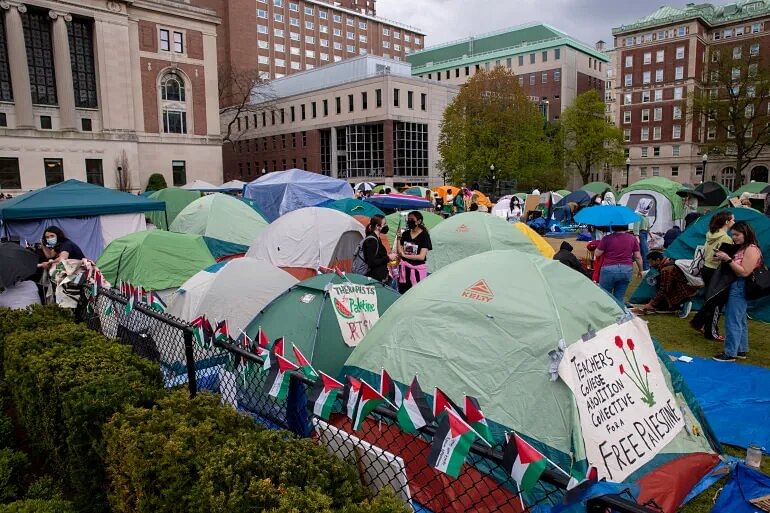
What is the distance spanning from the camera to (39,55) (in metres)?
38.0

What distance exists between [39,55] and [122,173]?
10.1 meters

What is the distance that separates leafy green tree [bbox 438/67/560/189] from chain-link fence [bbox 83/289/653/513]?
35160mm

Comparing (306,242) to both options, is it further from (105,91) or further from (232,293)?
(105,91)

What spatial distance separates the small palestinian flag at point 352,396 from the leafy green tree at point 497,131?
37341mm

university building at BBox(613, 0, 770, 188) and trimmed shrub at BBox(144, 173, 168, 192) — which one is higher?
university building at BBox(613, 0, 770, 188)

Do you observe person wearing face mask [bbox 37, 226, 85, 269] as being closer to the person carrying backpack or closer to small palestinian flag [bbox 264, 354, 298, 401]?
the person carrying backpack

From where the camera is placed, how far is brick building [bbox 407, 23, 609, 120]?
7025 centimetres

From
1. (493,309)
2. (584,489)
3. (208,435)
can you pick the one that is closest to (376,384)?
(493,309)

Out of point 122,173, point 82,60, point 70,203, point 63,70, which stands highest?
point 82,60

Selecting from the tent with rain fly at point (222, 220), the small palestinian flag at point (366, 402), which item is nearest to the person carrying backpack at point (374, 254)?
the small palestinian flag at point (366, 402)

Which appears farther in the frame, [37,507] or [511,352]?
[511,352]

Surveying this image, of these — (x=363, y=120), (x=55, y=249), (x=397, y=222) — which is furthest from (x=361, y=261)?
(x=363, y=120)

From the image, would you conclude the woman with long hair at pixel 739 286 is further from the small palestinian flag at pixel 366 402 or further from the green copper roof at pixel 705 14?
the green copper roof at pixel 705 14

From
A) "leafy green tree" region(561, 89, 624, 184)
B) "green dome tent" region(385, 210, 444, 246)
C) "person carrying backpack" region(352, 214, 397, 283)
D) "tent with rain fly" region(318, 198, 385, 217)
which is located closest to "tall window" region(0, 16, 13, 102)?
"tent with rain fly" region(318, 198, 385, 217)
